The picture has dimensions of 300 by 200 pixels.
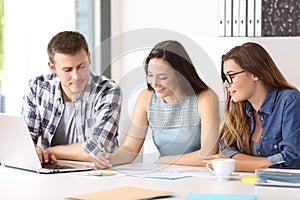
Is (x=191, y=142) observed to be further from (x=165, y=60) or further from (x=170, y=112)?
(x=165, y=60)

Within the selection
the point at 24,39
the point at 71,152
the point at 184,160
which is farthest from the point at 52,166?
the point at 24,39

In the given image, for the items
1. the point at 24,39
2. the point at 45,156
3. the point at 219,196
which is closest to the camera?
the point at 219,196

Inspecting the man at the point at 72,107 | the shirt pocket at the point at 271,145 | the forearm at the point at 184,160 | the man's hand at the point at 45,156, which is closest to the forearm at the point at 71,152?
the man at the point at 72,107

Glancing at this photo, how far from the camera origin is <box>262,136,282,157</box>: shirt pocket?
272 cm

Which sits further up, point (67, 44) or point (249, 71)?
point (67, 44)

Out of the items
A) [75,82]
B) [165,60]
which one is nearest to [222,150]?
[165,60]

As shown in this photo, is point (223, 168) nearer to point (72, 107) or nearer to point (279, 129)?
point (279, 129)

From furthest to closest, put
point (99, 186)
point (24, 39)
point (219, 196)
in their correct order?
1. point (24, 39)
2. point (99, 186)
3. point (219, 196)

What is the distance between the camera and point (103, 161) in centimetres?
258

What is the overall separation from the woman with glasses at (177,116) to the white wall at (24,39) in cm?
126

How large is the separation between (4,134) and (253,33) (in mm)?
1556

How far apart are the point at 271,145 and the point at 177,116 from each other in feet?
1.44

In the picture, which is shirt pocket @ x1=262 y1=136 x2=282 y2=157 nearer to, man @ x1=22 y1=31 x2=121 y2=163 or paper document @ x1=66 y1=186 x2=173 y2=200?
man @ x1=22 y1=31 x2=121 y2=163

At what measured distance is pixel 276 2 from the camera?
351cm
